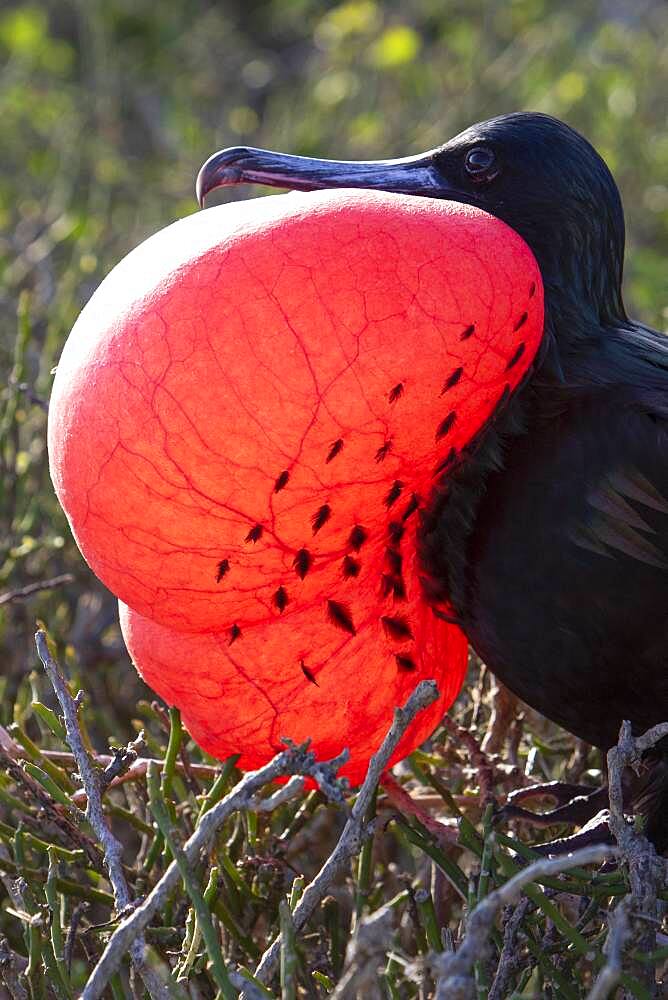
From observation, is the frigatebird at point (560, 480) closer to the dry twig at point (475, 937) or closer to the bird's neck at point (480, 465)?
the bird's neck at point (480, 465)

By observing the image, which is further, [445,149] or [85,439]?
[445,149]

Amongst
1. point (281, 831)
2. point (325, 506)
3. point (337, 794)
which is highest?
point (325, 506)

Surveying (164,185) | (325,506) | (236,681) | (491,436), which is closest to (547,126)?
(491,436)

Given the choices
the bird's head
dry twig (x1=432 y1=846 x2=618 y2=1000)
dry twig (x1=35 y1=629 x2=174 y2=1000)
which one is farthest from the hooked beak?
dry twig (x1=432 y1=846 x2=618 y2=1000)

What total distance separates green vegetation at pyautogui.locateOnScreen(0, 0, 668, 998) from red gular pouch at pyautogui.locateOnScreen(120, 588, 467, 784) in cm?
6

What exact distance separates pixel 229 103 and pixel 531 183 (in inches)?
113

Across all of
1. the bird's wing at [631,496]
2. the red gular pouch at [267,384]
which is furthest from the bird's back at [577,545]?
the red gular pouch at [267,384]

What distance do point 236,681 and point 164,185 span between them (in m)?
2.25

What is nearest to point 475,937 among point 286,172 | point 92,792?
point 92,792

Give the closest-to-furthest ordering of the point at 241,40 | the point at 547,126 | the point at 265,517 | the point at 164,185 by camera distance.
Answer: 1. the point at 265,517
2. the point at 547,126
3. the point at 164,185
4. the point at 241,40

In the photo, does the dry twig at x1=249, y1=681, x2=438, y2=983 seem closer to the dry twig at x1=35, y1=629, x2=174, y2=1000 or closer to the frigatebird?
the dry twig at x1=35, y1=629, x2=174, y2=1000

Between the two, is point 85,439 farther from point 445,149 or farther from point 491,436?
point 445,149

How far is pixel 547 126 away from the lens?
1.30 metres

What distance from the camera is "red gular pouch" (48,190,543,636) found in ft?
3.35
